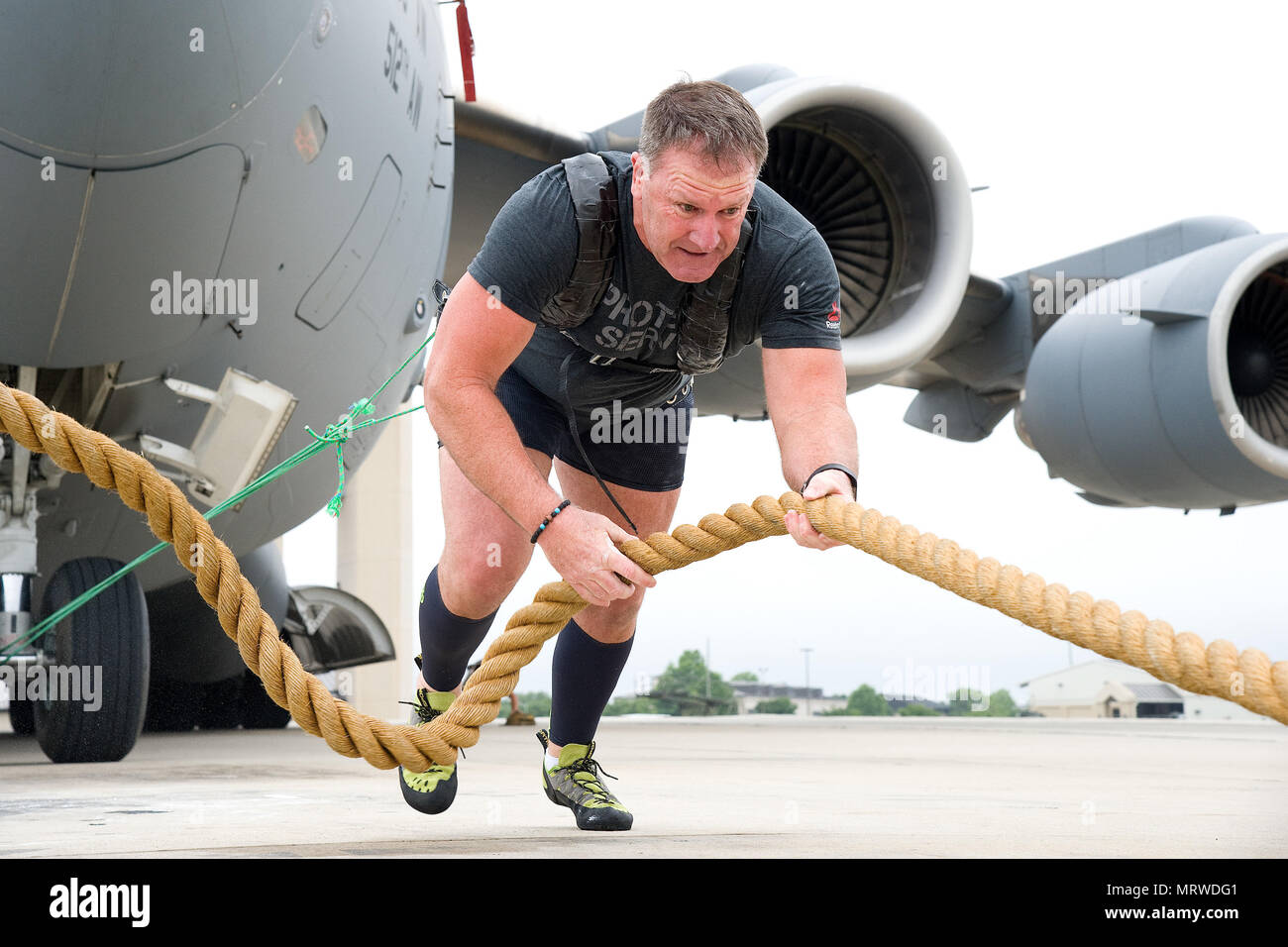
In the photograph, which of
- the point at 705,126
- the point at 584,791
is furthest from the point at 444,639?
the point at 705,126

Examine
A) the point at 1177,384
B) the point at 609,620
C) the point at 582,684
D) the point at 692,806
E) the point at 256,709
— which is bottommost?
the point at 256,709

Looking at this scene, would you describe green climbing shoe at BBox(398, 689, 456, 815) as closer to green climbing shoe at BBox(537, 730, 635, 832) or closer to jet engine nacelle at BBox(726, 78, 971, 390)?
green climbing shoe at BBox(537, 730, 635, 832)

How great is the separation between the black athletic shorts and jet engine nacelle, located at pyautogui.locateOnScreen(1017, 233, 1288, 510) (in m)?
4.06

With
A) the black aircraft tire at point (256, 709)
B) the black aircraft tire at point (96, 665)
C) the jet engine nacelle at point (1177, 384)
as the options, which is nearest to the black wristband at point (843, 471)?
the black aircraft tire at point (96, 665)

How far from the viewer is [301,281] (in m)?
3.80

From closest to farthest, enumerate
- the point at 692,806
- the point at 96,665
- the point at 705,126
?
the point at 705,126, the point at 692,806, the point at 96,665

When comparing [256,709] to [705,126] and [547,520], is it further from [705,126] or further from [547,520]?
[705,126]

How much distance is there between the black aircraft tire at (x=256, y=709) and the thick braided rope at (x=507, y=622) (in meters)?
6.22

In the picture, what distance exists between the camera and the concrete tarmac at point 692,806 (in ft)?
6.28

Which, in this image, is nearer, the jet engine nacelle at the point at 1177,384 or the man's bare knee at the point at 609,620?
the man's bare knee at the point at 609,620

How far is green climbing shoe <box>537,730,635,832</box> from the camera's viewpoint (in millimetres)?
2289

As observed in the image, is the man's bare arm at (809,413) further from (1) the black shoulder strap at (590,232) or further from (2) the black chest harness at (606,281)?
(1) the black shoulder strap at (590,232)

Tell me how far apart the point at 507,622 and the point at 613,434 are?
0.70 m
